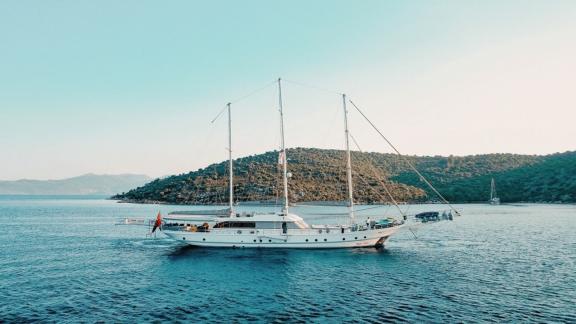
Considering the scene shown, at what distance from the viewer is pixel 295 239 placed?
169 ft

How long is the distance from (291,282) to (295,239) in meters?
15.7

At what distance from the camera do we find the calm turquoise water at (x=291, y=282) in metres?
27.1

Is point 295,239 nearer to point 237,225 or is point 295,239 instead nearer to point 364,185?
point 237,225

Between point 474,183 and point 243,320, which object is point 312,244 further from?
point 474,183

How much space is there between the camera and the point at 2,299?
30391mm

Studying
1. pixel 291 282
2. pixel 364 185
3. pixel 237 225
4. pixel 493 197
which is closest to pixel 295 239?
pixel 237 225

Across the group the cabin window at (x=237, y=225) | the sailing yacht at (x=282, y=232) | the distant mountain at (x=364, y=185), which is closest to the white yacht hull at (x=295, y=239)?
the sailing yacht at (x=282, y=232)

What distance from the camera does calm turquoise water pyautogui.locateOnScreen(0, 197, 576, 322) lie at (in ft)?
88.8

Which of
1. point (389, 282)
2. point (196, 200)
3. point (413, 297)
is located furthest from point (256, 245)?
point (196, 200)

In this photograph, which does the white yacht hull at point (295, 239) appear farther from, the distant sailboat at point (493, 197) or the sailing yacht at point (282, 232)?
the distant sailboat at point (493, 197)

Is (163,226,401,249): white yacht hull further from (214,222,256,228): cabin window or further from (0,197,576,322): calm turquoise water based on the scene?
(0,197,576,322): calm turquoise water

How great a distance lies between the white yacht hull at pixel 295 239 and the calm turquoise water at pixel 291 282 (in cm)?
143

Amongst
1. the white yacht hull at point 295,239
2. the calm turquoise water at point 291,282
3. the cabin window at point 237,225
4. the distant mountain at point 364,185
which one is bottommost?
the calm turquoise water at point 291,282

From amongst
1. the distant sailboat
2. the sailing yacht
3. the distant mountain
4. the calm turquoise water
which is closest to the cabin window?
the sailing yacht
